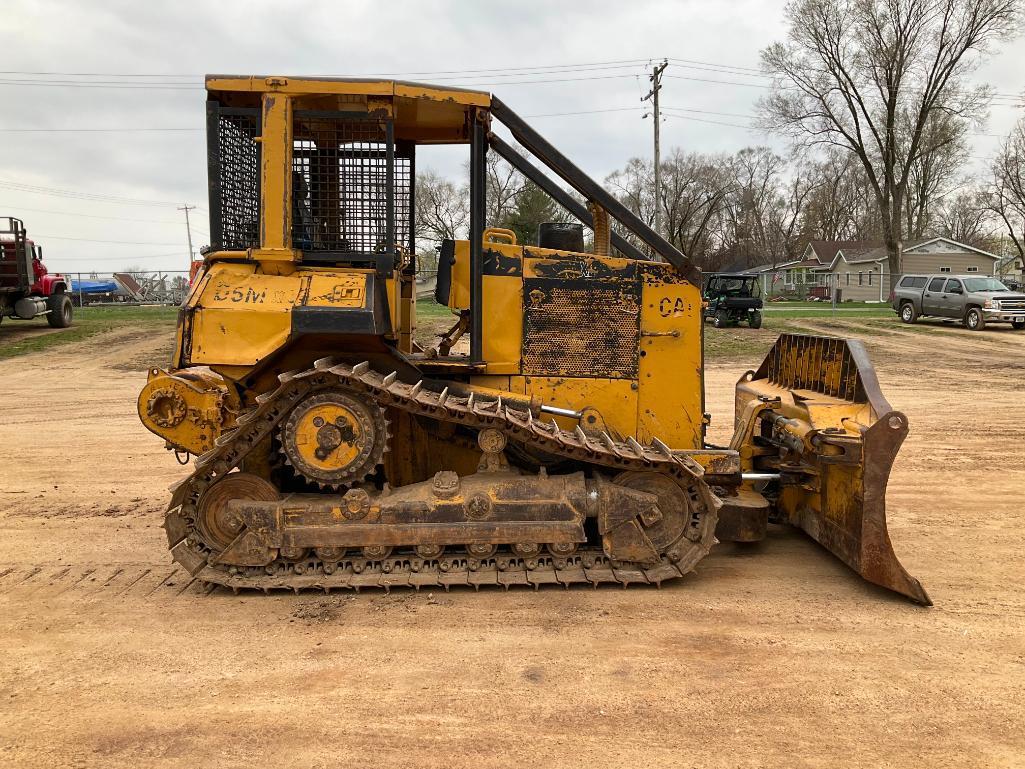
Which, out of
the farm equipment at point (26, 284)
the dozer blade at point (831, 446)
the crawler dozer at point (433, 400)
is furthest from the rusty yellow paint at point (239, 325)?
the farm equipment at point (26, 284)

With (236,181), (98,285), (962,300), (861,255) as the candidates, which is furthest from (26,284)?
(861,255)

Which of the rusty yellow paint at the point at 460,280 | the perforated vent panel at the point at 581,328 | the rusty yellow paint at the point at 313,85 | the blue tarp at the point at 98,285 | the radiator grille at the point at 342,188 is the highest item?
the blue tarp at the point at 98,285

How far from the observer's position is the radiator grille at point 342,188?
4700mm

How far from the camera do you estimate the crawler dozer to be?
173 inches

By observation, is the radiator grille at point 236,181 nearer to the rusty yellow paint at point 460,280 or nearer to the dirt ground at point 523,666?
the rusty yellow paint at point 460,280

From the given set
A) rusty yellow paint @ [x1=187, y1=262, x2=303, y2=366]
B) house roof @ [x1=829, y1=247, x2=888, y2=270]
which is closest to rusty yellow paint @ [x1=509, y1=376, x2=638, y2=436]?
rusty yellow paint @ [x1=187, y1=262, x2=303, y2=366]

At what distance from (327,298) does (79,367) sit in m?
15.4

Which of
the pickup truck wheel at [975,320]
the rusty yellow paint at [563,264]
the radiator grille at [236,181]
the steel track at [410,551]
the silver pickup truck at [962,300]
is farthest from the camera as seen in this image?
the pickup truck wheel at [975,320]

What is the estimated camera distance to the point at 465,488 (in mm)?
4551

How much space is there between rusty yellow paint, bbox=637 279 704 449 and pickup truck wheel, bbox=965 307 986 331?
80.8ft

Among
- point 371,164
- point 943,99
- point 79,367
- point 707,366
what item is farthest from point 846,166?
point 371,164

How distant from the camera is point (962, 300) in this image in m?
25.6

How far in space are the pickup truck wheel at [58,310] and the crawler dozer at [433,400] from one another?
69.8 feet

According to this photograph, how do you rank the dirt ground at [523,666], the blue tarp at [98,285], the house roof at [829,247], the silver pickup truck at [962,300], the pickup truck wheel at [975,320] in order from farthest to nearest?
the house roof at [829,247] < the blue tarp at [98,285] < the pickup truck wheel at [975,320] < the silver pickup truck at [962,300] < the dirt ground at [523,666]
